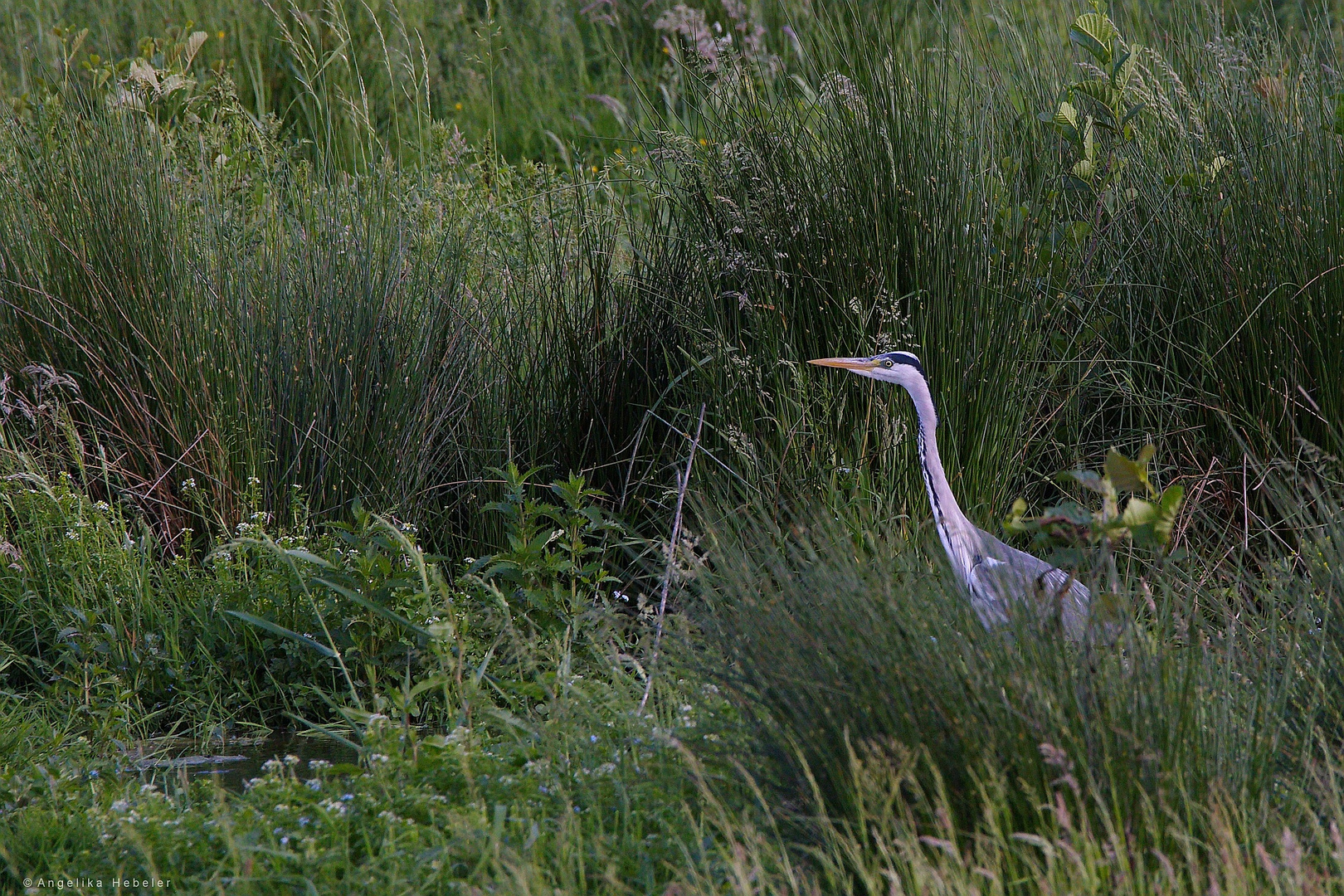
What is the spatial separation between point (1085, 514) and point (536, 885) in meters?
1.01

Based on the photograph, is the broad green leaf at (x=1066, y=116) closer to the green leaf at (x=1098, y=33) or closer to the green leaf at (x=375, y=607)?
the green leaf at (x=1098, y=33)

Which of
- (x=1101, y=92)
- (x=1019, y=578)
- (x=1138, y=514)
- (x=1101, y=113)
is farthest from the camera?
(x=1101, y=113)

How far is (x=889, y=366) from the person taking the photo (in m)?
2.88

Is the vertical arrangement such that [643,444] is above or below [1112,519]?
below

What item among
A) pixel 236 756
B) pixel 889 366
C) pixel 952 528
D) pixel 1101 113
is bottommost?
pixel 236 756

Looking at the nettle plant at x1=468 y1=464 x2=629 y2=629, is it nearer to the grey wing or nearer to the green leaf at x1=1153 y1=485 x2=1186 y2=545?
the grey wing

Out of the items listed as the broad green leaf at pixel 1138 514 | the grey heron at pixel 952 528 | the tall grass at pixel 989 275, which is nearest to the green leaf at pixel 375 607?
the tall grass at pixel 989 275

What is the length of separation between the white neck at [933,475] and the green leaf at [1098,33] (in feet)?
3.83

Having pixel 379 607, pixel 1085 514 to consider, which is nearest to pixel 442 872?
pixel 379 607

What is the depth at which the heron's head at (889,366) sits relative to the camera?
9.39 feet

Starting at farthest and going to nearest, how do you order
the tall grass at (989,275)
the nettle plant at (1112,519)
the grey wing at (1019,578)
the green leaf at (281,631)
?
the tall grass at (989,275), the green leaf at (281,631), the grey wing at (1019,578), the nettle plant at (1112,519)

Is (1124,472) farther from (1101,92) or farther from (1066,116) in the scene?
(1101,92)

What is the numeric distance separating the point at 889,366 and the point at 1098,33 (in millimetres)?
1223

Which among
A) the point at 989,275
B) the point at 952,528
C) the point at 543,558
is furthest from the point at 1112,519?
the point at 543,558
